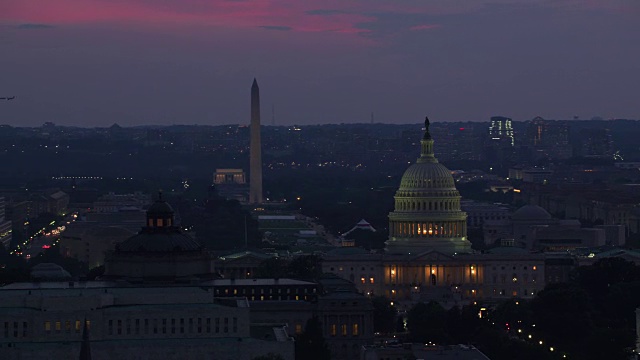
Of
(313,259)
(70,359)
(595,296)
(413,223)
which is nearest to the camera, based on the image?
(70,359)

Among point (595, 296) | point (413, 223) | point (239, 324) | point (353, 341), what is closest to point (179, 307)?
point (239, 324)

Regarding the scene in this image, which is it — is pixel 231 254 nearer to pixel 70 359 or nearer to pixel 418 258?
pixel 418 258

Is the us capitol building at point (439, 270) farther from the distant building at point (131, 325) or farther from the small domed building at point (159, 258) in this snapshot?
the distant building at point (131, 325)

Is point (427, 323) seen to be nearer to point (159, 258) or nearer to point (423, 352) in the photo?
point (159, 258)

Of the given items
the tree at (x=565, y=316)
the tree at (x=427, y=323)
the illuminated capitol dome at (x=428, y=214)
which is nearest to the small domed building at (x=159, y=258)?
the tree at (x=427, y=323)

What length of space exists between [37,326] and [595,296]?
153 ft

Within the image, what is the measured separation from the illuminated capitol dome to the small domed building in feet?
155

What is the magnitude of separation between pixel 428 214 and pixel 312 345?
68.1 metres

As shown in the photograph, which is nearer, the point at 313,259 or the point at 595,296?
the point at 595,296

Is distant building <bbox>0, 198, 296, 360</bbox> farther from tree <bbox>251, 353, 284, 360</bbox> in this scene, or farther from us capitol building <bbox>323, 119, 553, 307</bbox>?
us capitol building <bbox>323, 119, 553, 307</bbox>

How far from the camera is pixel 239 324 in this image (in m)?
111

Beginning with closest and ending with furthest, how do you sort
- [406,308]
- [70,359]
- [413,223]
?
[70,359] < [406,308] < [413,223]

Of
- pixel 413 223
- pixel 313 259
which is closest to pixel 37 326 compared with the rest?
pixel 313 259

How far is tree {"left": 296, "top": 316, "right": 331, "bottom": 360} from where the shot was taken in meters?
116
